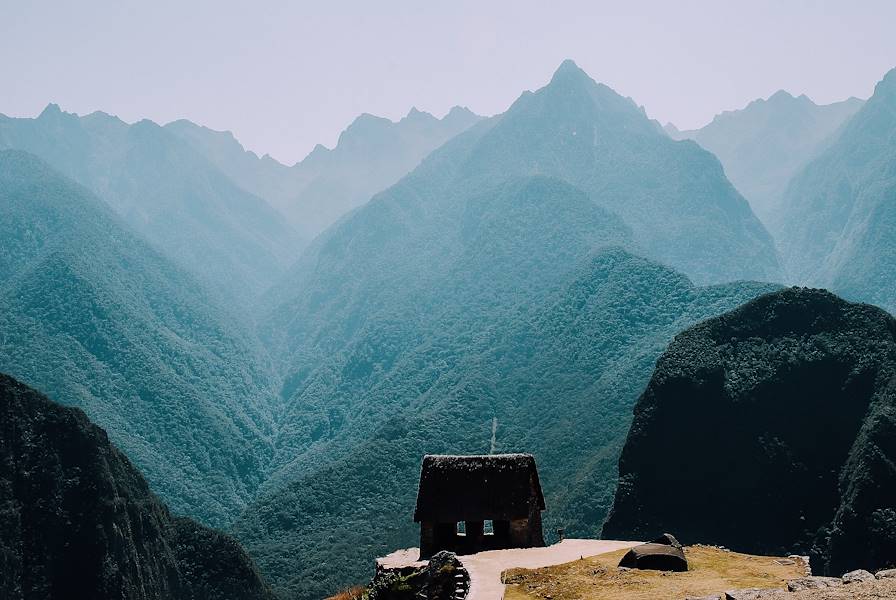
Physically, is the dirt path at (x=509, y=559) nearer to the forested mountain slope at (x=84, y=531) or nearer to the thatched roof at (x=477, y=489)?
A: the thatched roof at (x=477, y=489)

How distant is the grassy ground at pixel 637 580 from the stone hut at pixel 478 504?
4998 millimetres

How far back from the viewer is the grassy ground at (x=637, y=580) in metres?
25.2

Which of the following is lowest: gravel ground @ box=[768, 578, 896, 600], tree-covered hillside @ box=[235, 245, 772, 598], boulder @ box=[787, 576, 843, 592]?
tree-covered hillside @ box=[235, 245, 772, 598]

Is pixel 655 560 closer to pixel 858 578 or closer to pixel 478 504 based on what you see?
pixel 858 578

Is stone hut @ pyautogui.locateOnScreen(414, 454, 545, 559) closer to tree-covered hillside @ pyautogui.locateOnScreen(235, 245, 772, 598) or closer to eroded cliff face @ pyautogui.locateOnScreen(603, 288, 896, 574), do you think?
eroded cliff face @ pyautogui.locateOnScreen(603, 288, 896, 574)

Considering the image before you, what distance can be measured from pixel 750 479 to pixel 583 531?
22.8 meters

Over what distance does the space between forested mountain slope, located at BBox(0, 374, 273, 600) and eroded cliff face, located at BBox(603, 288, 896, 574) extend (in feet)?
128

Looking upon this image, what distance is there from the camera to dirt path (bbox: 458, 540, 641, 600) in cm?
2592

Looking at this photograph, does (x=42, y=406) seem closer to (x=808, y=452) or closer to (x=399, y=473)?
(x=399, y=473)

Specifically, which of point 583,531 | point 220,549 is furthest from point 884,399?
point 220,549

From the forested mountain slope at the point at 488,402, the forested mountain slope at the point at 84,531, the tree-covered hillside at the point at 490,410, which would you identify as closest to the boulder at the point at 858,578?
the tree-covered hillside at the point at 490,410

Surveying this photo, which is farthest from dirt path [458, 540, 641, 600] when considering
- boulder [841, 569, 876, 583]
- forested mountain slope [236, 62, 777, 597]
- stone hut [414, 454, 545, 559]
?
forested mountain slope [236, 62, 777, 597]

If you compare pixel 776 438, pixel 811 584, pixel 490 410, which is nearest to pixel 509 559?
pixel 811 584

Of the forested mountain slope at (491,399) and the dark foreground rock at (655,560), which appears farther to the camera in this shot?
the forested mountain slope at (491,399)
